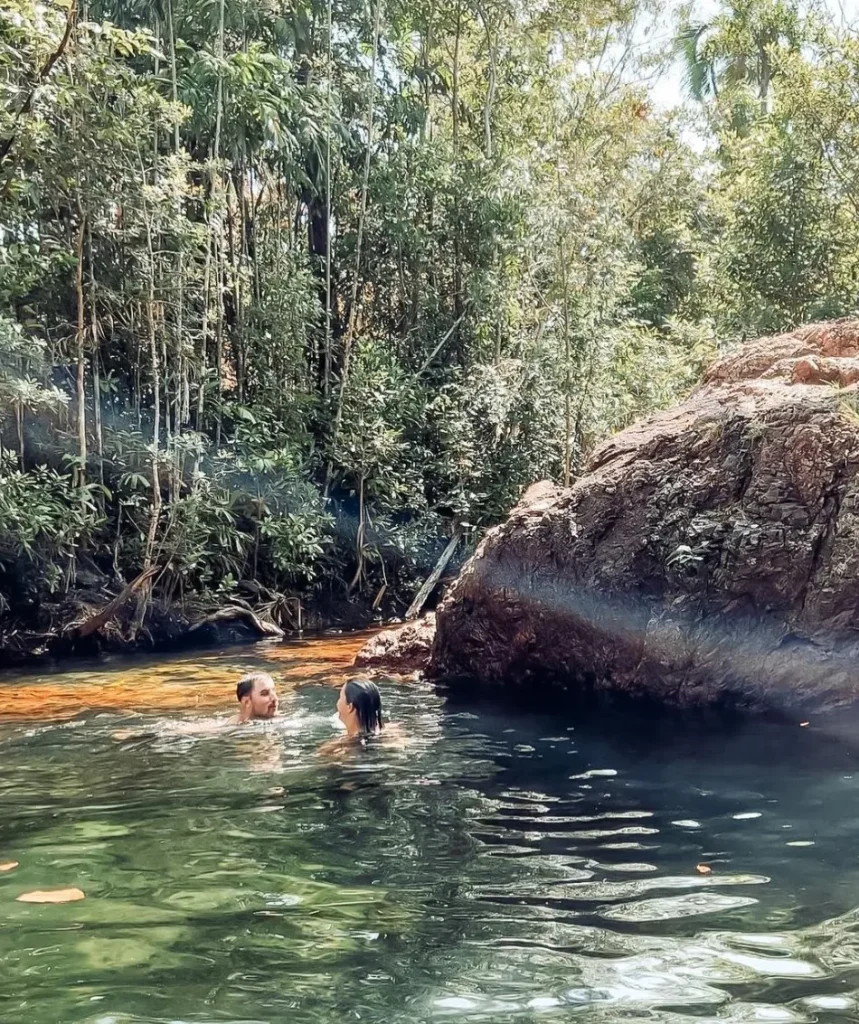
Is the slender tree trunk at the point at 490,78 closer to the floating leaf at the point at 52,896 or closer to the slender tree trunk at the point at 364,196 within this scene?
the slender tree trunk at the point at 364,196

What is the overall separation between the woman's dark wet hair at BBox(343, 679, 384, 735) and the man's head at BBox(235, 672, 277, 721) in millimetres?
817

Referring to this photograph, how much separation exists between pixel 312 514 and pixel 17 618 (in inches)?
148

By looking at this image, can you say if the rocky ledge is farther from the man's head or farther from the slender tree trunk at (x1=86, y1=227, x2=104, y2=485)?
the slender tree trunk at (x1=86, y1=227, x2=104, y2=485)

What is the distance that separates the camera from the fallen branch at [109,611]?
11070 millimetres

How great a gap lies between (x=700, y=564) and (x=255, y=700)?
123 inches

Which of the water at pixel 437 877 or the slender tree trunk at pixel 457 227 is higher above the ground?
the slender tree trunk at pixel 457 227

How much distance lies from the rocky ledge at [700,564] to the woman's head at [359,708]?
2060 millimetres

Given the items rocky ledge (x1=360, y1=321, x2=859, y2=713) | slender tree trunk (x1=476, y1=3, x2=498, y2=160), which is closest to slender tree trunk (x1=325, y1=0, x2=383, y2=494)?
slender tree trunk (x1=476, y1=3, x2=498, y2=160)

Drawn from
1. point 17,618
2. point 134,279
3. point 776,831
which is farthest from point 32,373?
point 776,831

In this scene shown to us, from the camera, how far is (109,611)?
1115 cm

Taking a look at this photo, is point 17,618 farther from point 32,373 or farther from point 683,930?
point 683,930

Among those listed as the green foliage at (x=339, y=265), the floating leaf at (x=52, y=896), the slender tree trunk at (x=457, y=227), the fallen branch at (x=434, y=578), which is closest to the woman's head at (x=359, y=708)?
the floating leaf at (x=52, y=896)

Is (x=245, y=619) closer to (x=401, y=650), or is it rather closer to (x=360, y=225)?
(x=401, y=650)

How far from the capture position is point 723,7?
17906mm
